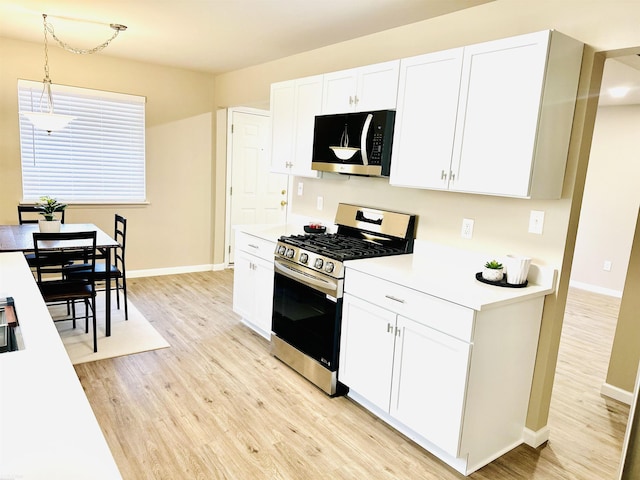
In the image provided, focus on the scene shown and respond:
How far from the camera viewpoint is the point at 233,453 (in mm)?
2260

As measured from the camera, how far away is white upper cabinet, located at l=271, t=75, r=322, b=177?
3418mm

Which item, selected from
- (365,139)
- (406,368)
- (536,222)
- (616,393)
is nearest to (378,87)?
(365,139)

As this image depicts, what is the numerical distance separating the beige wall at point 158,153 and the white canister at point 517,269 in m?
4.27

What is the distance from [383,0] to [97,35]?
273cm

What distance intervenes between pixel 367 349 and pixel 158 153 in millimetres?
3883

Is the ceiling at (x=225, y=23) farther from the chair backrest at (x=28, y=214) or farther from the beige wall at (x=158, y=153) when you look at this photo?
the chair backrest at (x=28, y=214)

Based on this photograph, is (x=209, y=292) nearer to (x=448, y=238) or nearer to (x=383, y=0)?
(x=448, y=238)

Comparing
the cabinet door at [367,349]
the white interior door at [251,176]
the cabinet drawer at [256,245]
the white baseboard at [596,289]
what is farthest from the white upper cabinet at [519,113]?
the white baseboard at [596,289]

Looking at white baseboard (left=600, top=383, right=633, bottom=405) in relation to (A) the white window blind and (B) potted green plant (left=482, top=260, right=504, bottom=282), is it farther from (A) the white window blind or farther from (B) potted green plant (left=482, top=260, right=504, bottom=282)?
(A) the white window blind

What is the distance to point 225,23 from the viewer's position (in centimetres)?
333

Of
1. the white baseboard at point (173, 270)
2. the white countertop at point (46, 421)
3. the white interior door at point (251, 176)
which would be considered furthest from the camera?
the white interior door at point (251, 176)

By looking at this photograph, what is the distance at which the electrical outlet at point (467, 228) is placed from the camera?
106 inches

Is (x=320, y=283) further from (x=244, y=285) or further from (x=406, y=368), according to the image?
(x=244, y=285)

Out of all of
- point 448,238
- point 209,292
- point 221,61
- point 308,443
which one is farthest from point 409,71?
point 209,292
